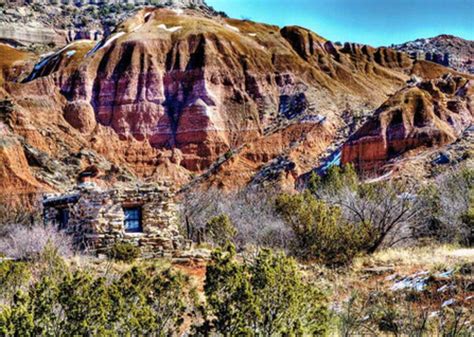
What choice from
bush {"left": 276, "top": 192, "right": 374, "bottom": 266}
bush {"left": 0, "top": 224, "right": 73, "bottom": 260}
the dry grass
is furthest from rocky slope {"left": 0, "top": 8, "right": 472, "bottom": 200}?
the dry grass

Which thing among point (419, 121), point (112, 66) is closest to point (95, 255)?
point (419, 121)

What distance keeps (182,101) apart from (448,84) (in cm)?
3232

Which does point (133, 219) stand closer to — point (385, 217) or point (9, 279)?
point (385, 217)

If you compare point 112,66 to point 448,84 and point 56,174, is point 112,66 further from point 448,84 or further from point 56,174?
point 448,84

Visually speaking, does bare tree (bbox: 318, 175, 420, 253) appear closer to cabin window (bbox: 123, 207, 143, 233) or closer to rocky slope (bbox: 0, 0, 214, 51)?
cabin window (bbox: 123, 207, 143, 233)

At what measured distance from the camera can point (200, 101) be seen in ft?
247

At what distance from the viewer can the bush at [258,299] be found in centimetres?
837

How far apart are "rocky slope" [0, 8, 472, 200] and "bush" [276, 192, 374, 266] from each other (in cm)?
3868

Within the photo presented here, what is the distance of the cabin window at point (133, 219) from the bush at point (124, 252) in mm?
1454


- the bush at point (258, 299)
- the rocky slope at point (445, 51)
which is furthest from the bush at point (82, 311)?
the rocky slope at point (445, 51)

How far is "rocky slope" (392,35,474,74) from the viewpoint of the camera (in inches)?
4717

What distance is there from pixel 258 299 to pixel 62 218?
605 inches

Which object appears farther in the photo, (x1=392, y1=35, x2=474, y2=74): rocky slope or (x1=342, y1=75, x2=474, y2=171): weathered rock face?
(x1=392, y1=35, x2=474, y2=74): rocky slope

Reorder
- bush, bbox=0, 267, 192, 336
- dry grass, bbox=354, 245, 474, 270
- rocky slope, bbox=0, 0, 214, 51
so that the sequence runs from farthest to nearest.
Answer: rocky slope, bbox=0, 0, 214, 51 → dry grass, bbox=354, 245, 474, 270 → bush, bbox=0, 267, 192, 336
